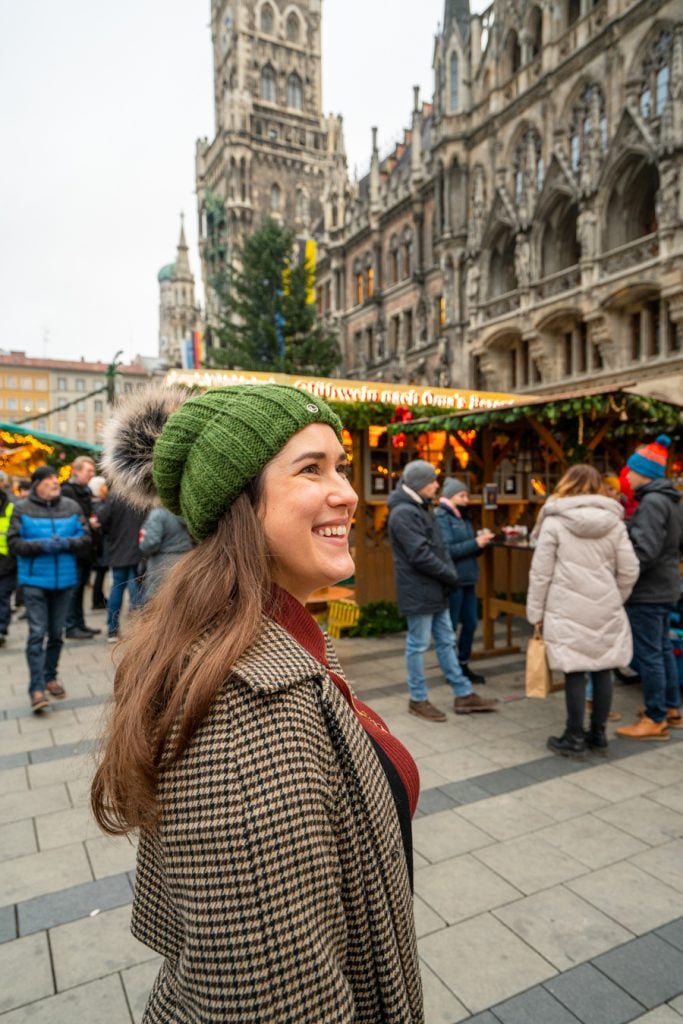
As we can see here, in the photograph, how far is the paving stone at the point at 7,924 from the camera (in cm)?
269

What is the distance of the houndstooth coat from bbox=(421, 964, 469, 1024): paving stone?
1553 mm

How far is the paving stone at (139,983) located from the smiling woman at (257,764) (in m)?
1.56

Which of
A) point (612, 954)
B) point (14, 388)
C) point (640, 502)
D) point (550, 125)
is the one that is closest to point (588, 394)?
point (640, 502)

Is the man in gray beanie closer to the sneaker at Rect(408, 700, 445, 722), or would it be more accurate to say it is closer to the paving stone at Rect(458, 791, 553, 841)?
the sneaker at Rect(408, 700, 445, 722)

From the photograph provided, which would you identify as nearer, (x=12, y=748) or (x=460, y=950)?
(x=460, y=950)

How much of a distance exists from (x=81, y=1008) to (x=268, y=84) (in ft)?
210

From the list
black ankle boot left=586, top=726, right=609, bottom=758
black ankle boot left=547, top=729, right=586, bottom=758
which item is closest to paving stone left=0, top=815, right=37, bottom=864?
black ankle boot left=547, top=729, right=586, bottom=758

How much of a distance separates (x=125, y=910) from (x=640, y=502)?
168 inches

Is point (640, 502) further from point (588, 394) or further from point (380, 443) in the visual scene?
point (380, 443)

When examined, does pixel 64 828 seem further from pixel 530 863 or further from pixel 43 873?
pixel 530 863

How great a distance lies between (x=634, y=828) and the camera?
3.50 metres

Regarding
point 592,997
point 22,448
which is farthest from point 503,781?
point 22,448

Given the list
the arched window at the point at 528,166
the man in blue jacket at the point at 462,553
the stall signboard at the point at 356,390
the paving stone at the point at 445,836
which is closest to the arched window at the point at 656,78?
the arched window at the point at 528,166

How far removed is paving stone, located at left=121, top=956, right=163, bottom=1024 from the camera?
2.29 meters
